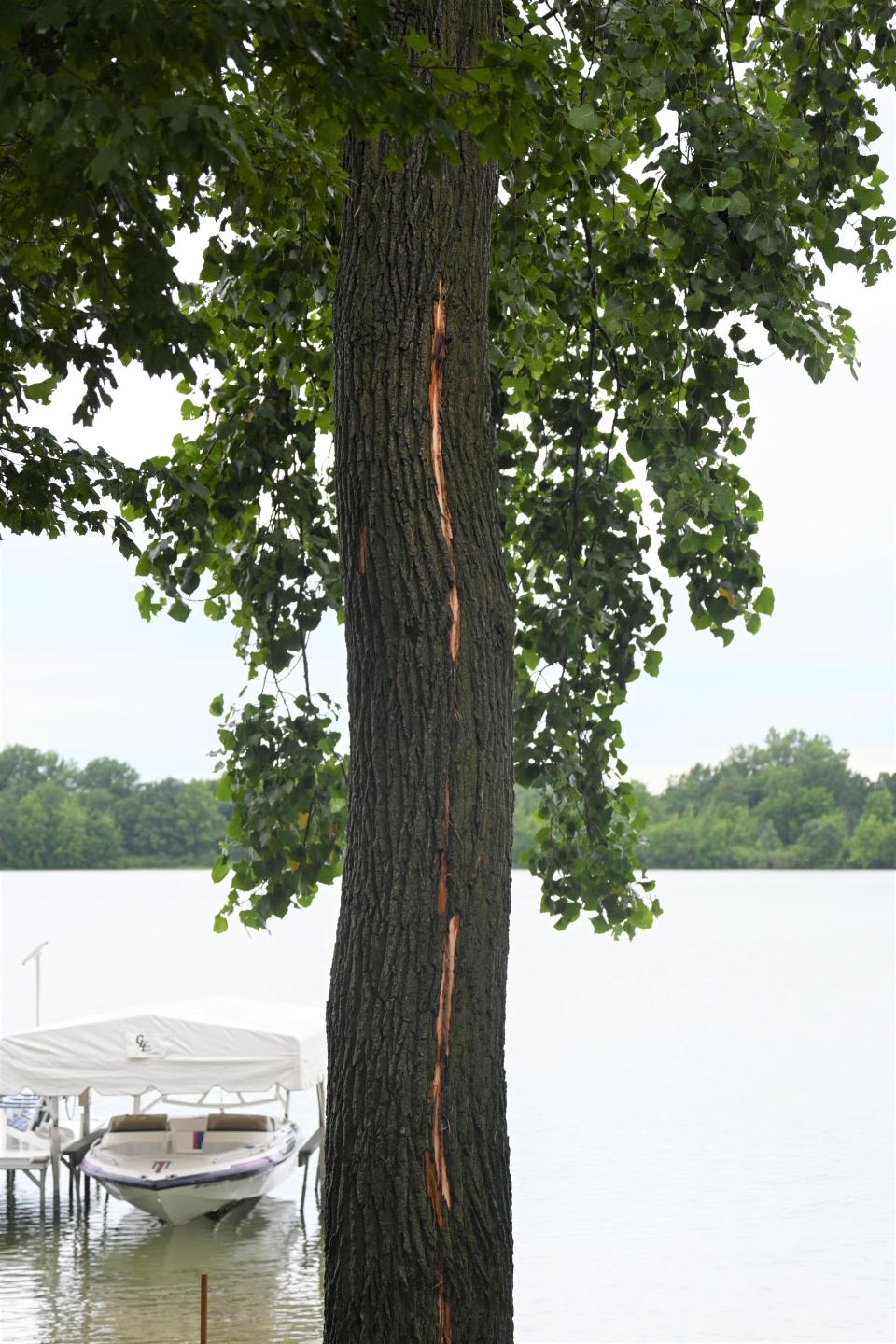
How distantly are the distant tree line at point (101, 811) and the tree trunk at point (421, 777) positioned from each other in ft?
266

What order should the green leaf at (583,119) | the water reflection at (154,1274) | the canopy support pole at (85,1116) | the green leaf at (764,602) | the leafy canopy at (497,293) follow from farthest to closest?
1. the canopy support pole at (85,1116)
2. the water reflection at (154,1274)
3. the green leaf at (764,602)
4. the green leaf at (583,119)
5. the leafy canopy at (497,293)

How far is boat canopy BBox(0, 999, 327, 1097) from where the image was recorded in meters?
16.1

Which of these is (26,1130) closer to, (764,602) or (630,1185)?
(630,1185)

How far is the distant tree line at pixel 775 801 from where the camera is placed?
295ft

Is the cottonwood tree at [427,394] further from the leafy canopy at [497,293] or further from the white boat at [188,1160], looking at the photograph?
the white boat at [188,1160]

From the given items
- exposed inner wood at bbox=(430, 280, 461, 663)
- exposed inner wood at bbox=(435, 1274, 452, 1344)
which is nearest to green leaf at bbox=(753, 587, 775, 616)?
exposed inner wood at bbox=(430, 280, 461, 663)

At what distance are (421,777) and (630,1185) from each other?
82.0 ft

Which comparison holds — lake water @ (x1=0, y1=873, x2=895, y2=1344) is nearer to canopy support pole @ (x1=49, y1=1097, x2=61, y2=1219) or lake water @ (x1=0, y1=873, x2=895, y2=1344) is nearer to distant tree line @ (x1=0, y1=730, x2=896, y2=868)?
canopy support pole @ (x1=49, y1=1097, x2=61, y2=1219)

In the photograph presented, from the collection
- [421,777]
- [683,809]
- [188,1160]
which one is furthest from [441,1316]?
[683,809]

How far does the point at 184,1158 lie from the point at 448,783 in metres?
15.3

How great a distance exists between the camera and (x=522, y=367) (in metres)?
7.15

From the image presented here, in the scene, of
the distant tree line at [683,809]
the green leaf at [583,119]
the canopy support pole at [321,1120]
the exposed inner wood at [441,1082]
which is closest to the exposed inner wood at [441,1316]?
the exposed inner wood at [441,1082]

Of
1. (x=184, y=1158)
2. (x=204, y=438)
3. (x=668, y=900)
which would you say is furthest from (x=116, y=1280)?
(x=668, y=900)

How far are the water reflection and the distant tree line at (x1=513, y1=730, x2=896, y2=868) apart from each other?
62783 millimetres
